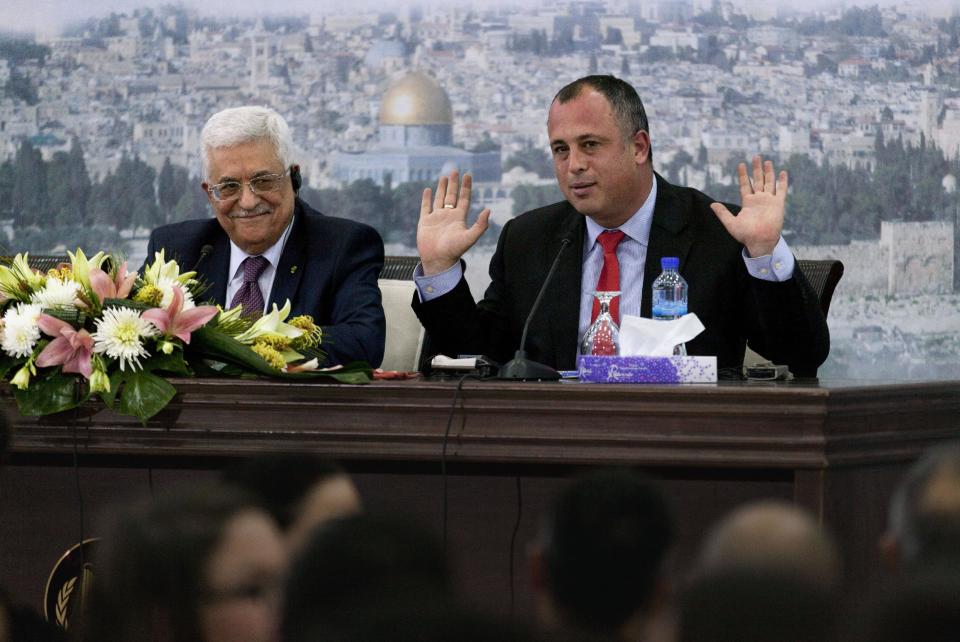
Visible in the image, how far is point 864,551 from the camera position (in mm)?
1572

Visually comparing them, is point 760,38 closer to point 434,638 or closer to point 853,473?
point 853,473

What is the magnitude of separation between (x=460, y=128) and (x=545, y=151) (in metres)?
0.34

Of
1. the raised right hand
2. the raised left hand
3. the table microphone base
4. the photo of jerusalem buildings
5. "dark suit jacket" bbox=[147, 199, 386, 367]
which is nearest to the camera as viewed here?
the table microphone base

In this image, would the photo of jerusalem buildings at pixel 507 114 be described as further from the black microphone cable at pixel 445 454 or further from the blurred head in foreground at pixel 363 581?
the blurred head in foreground at pixel 363 581

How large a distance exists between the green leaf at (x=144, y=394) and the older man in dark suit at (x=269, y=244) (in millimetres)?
1002

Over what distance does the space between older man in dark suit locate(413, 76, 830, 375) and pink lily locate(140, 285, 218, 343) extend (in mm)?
706

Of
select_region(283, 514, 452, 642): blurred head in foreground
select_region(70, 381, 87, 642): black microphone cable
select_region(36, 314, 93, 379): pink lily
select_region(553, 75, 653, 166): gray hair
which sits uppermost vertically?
select_region(553, 75, 653, 166): gray hair

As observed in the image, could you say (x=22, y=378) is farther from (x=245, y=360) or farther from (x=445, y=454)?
(x=445, y=454)

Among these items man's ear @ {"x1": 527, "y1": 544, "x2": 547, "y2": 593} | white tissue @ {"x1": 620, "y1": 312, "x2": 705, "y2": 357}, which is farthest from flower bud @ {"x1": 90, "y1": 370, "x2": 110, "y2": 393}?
white tissue @ {"x1": 620, "y1": 312, "x2": 705, "y2": 357}

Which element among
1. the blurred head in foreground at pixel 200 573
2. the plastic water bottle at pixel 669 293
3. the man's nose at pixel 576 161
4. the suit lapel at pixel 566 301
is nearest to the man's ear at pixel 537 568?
the blurred head in foreground at pixel 200 573

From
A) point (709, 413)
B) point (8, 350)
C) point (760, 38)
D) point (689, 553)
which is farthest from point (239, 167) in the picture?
point (760, 38)

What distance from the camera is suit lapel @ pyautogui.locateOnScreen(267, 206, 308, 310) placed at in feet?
10.7

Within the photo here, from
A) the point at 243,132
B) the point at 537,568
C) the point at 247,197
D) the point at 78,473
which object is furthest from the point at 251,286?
the point at 537,568

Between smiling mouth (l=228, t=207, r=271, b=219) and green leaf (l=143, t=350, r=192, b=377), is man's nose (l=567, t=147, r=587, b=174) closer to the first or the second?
smiling mouth (l=228, t=207, r=271, b=219)
